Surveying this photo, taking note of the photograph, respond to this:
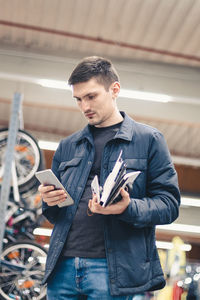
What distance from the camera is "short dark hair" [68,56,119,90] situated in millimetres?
1946

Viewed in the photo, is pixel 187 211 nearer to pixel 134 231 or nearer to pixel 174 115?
pixel 174 115

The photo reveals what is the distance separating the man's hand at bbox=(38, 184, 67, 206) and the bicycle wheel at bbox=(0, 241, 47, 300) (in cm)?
329

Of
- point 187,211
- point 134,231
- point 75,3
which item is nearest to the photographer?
point 134,231

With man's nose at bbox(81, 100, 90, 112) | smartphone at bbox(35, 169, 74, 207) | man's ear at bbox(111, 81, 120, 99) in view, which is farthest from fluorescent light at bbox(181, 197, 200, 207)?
smartphone at bbox(35, 169, 74, 207)

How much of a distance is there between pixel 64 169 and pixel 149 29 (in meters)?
5.31

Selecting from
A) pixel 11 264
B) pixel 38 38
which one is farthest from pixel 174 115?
pixel 11 264

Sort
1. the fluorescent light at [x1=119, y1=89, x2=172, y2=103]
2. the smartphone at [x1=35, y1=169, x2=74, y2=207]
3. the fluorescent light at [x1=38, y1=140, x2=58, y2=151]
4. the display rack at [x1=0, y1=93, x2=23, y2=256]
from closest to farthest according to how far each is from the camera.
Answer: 1. the smartphone at [x1=35, y1=169, x2=74, y2=207]
2. the display rack at [x1=0, y1=93, x2=23, y2=256]
3. the fluorescent light at [x1=119, y1=89, x2=172, y2=103]
4. the fluorescent light at [x1=38, y1=140, x2=58, y2=151]

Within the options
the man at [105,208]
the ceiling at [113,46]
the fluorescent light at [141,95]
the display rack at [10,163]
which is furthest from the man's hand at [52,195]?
the fluorescent light at [141,95]

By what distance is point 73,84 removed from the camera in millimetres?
1968

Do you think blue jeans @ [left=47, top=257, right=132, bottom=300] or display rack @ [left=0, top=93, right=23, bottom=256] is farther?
display rack @ [left=0, top=93, right=23, bottom=256]

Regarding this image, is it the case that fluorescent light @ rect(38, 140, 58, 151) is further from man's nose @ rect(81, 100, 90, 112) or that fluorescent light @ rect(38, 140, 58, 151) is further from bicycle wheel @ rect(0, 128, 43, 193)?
man's nose @ rect(81, 100, 90, 112)

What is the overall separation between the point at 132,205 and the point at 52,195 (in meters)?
0.33

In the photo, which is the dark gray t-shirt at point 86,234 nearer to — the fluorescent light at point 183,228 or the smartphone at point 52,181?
the smartphone at point 52,181

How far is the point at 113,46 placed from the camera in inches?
293
